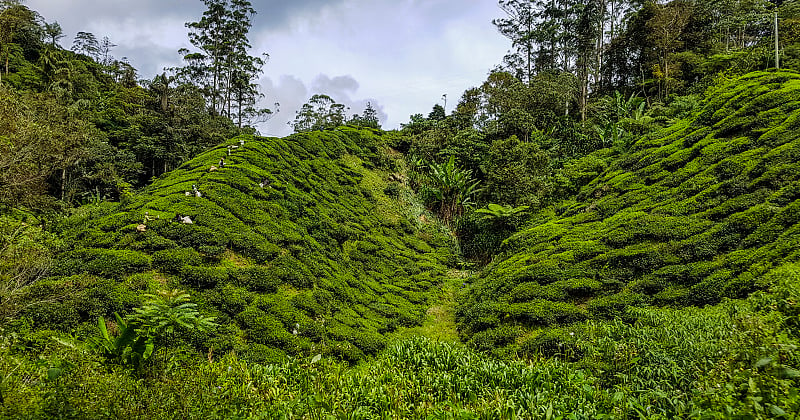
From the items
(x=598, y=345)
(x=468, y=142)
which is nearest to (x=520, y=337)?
(x=598, y=345)

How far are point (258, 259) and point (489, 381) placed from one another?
574 centimetres

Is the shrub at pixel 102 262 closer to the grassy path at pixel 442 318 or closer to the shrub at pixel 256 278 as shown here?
the shrub at pixel 256 278

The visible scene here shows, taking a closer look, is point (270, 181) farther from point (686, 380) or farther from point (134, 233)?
point (686, 380)

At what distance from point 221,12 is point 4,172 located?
978 inches

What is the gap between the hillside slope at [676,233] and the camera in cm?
717

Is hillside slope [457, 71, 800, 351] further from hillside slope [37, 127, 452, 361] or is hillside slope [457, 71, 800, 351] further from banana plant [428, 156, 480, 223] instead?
banana plant [428, 156, 480, 223]

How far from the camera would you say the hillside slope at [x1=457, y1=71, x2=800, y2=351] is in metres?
7.17

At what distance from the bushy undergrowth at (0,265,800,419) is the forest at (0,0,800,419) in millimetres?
34

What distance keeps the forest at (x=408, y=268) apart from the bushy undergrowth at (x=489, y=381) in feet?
0.11

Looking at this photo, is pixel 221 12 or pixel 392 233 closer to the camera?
pixel 392 233

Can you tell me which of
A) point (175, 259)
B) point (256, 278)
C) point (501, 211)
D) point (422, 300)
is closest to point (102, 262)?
point (175, 259)

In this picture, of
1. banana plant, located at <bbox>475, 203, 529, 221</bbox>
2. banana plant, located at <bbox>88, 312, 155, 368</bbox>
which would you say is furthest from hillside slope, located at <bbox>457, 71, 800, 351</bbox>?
banana plant, located at <bbox>88, 312, 155, 368</bbox>

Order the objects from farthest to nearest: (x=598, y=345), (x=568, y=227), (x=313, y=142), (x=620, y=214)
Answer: (x=313, y=142), (x=568, y=227), (x=620, y=214), (x=598, y=345)

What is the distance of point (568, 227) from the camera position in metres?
12.2
